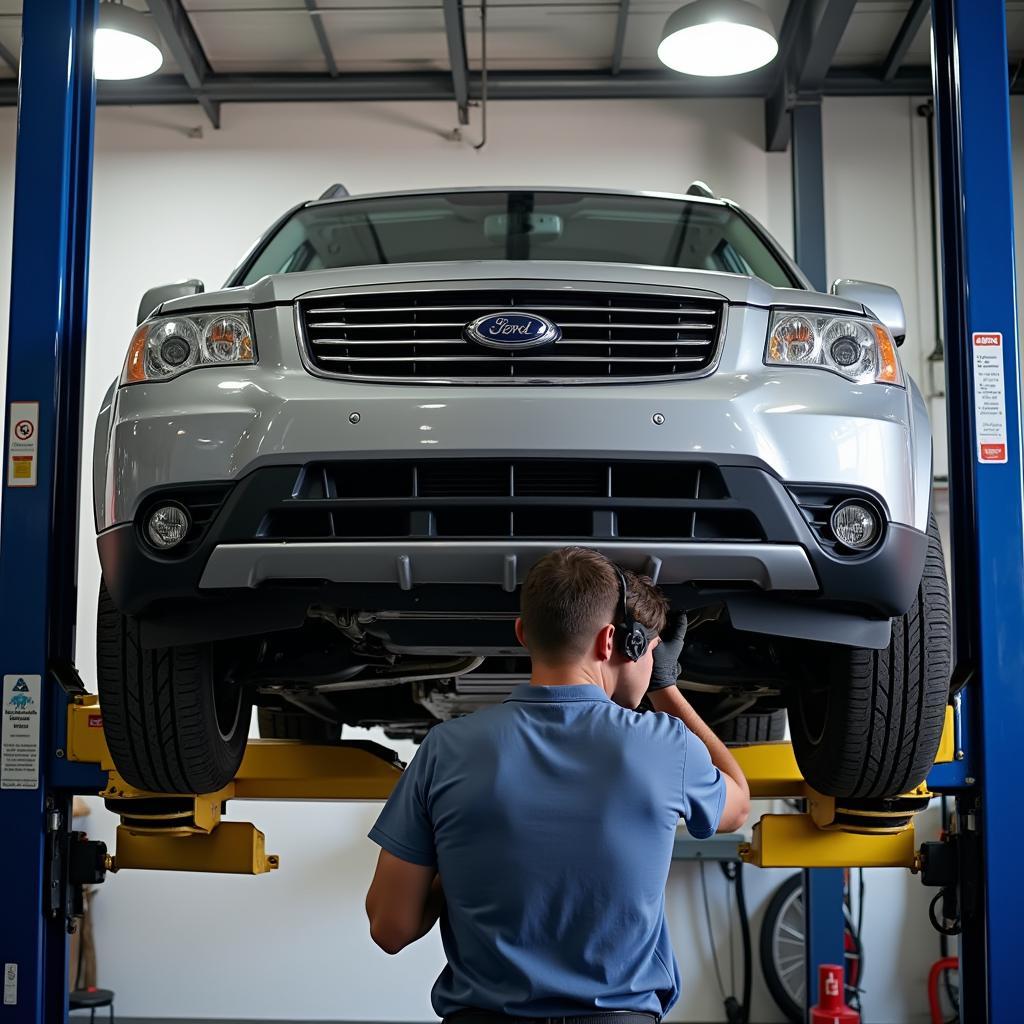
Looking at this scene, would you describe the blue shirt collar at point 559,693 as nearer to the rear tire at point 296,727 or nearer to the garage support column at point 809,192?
the rear tire at point 296,727

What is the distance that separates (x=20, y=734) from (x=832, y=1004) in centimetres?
449

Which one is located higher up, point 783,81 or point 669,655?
point 783,81

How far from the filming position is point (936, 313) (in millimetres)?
8000

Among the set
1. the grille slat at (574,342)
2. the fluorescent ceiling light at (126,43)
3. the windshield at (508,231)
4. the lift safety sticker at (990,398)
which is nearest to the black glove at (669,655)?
the grille slat at (574,342)

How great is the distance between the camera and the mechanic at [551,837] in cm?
168

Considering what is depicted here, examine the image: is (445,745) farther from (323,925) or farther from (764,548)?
(323,925)

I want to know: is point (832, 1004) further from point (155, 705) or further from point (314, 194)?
point (314, 194)

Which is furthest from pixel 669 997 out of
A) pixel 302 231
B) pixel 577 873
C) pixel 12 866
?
pixel 302 231

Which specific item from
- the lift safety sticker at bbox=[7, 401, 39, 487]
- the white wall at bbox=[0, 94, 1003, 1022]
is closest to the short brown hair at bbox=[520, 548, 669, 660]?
the lift safety sticker at bbox=[7, 401, 39, 487]

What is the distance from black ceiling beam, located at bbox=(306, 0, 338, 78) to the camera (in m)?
7.82

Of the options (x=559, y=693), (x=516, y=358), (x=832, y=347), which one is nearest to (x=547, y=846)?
(x=559, y=693)

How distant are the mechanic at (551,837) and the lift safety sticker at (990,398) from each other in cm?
152

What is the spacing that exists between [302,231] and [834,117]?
A: 20.0ft

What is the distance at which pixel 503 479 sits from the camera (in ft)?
7.24
